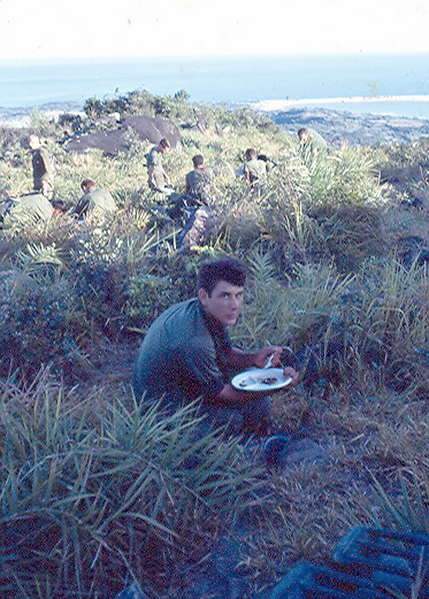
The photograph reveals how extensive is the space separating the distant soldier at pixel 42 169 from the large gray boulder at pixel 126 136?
9.09 meters

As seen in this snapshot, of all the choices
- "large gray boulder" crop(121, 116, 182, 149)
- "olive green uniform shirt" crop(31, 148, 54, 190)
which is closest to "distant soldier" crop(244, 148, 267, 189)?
"olive green uniform shirt" crop(31, 148, 54, 190)

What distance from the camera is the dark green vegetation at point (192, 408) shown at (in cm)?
218

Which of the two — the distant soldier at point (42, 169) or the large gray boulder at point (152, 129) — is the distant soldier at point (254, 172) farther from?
the large gray boulder at point (152, 129)

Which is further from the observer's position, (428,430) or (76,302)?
(76,302)

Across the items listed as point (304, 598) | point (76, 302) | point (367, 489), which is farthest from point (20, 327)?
point (304, 598)

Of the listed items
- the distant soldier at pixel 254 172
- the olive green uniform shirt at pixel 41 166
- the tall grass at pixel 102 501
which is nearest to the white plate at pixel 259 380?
the tall grass at pixel 102 501

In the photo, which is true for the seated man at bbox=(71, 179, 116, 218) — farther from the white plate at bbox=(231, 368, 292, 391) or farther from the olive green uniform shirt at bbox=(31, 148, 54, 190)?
the white plate at bbox=(231, 368, 292, 391)

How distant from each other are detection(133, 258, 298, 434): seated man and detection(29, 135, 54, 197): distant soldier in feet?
27.5

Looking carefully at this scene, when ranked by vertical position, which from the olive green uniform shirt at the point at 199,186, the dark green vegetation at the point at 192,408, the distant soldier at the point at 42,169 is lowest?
the dark green vegetation at the point at 192,408

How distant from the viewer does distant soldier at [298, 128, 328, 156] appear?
784 centimetres

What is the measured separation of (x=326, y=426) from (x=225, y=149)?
1922 cm

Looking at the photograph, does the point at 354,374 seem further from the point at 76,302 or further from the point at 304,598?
the point at 76,302

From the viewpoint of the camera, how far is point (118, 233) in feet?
22.9

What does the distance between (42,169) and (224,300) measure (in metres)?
8.89
